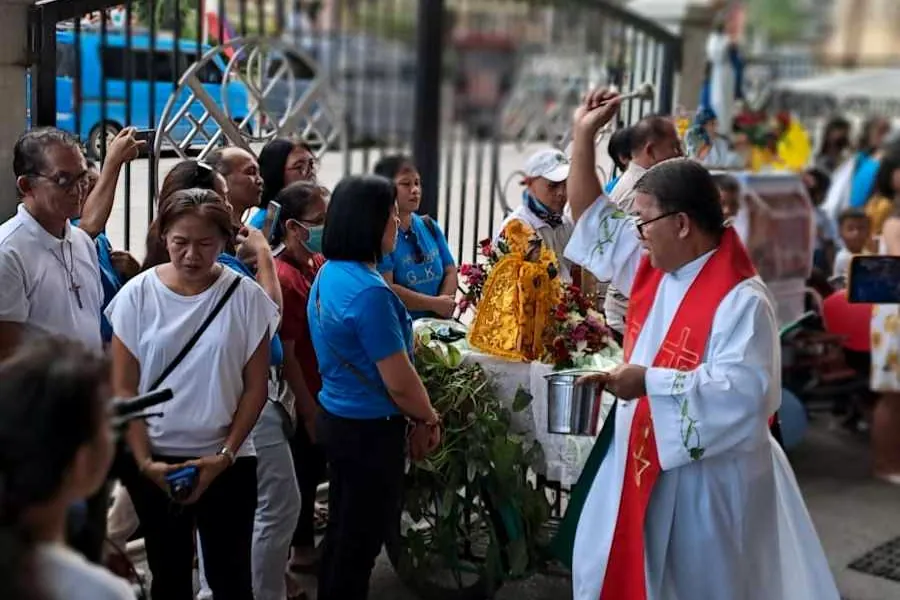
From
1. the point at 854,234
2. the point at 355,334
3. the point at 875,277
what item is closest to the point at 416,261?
the point at 355,334

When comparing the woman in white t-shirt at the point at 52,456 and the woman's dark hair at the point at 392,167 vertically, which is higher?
the woman's dark hair at the point at 392,167

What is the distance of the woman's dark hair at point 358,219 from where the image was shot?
369 cm

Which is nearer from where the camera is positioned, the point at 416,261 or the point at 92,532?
the point at 92,532

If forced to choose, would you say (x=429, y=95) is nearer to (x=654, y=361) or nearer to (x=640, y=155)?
(x=640, y=155)

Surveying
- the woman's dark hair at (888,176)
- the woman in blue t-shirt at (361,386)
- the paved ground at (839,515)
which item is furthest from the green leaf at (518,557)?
the woman's dark hair at (888,176)

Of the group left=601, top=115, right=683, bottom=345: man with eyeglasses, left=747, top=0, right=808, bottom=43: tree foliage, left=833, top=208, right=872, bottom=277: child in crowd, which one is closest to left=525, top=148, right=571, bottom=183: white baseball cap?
left=601, top=115, right=683, bottom=345: man with eyeglasses

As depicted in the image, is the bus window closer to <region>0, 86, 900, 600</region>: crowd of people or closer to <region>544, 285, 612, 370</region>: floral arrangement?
<region>0, 86, 900, 600</region>: crowd of people

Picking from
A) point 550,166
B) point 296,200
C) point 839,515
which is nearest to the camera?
point 296,200

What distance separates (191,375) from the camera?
355cm

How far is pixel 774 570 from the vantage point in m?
3.94

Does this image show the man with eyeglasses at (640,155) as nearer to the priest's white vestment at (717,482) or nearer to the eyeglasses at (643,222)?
the priest's white vestment at (717,482)

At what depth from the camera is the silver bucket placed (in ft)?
12.5

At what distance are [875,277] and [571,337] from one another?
1.90m

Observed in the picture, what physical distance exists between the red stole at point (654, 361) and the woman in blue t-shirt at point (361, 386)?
2.06ft
